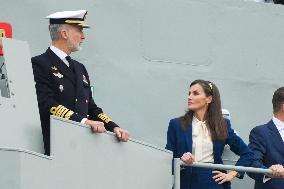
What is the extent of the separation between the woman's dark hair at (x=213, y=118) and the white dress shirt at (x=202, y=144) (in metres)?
0.04

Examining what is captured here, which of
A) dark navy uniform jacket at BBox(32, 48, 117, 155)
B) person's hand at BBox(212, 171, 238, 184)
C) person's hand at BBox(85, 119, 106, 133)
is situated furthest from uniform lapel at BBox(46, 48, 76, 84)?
person's hand at BBox(212, 171, 238, 184)

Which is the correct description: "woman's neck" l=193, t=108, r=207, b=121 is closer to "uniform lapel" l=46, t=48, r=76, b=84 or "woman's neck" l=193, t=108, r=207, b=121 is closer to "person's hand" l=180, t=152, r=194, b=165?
"person's hand" l=180, t=152, r=194, b=165

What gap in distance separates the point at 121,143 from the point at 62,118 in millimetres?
410

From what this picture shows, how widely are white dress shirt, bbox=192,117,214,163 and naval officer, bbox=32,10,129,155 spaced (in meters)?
0.53

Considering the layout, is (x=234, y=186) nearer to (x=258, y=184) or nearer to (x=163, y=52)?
(x=258, y=184)

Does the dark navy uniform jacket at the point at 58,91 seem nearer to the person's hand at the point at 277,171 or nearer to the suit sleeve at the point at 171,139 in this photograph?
the suit sleeve at the point at 171,139

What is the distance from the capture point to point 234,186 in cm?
557

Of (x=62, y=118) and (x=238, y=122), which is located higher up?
(x=62, y=118)

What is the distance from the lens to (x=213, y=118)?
4816 mm

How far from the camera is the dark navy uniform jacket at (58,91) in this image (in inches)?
165

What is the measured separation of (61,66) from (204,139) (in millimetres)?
930

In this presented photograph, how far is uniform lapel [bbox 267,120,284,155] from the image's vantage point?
512 cm

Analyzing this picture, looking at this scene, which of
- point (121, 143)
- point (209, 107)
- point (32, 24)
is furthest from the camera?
point (32, 24)

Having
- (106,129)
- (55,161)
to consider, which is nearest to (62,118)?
(55,161)
